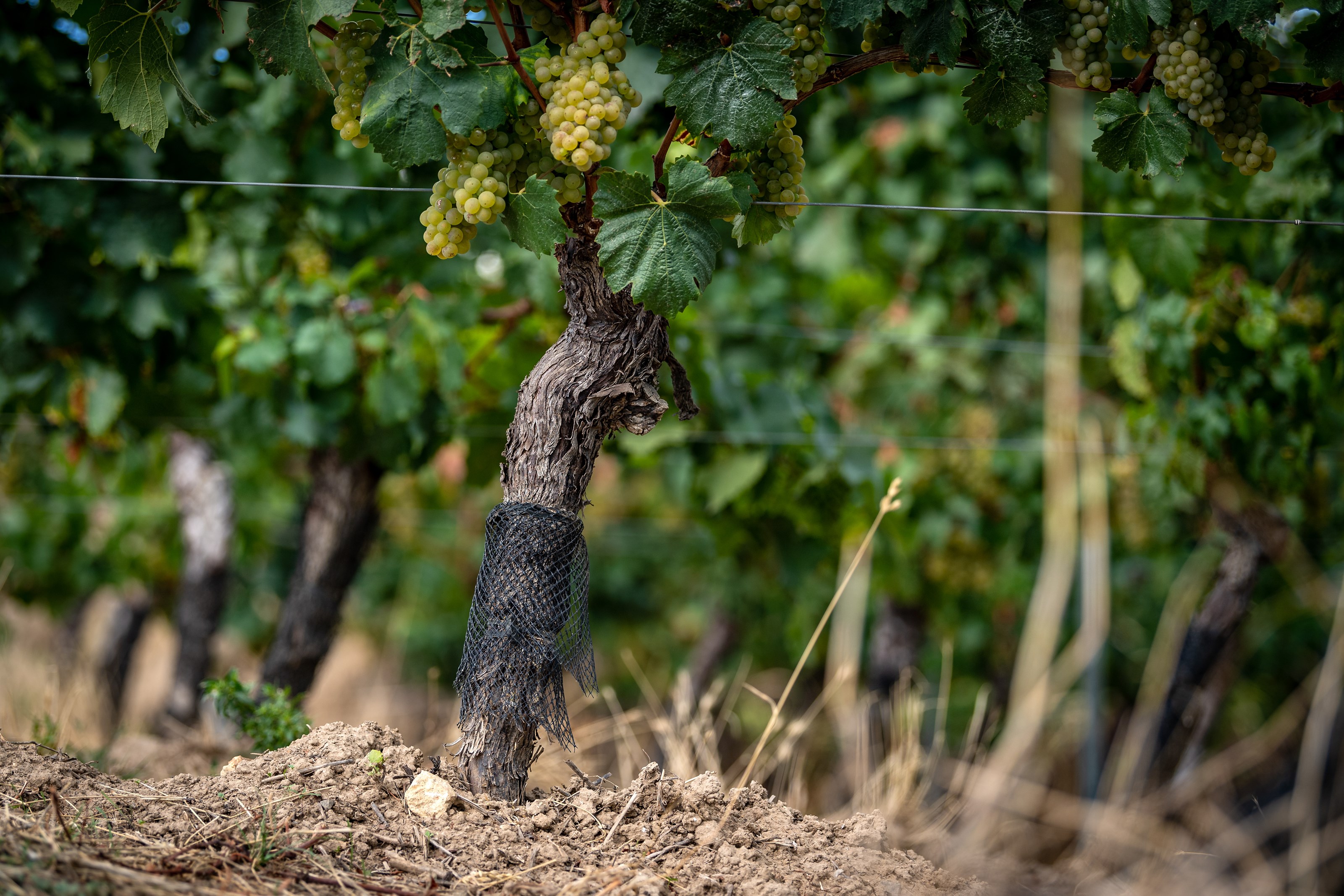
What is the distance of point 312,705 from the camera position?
6031mm

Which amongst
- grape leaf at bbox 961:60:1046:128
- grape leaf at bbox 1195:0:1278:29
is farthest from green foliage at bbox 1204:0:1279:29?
grape leaf at bbox 961:60:1046:128

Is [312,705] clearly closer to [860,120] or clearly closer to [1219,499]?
[860,120]

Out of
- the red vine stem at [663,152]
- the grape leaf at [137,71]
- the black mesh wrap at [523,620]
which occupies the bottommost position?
the black mesh wrap at [523,620]

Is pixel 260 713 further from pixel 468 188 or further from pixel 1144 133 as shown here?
pixel 1144 133

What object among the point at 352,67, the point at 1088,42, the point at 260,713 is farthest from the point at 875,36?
the point at 260,713

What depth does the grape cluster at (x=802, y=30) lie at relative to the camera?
4.78ft

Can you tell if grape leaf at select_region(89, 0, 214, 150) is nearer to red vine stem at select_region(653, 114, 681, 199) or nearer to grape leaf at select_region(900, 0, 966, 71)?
red vine stem at select_region(653, 114, 681, 199)

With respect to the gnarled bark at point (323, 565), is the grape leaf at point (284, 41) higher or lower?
higher

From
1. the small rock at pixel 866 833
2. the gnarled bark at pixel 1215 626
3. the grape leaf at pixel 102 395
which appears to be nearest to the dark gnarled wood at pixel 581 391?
the small rock at pixel 866 833

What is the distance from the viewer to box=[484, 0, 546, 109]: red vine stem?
1423 mm

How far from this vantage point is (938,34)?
146cm

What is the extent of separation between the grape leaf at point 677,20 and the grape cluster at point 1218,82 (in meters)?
0.66

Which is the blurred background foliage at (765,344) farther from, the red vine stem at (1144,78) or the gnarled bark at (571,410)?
the gnarled bark at (571,410)

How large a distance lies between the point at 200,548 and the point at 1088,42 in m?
3.91
